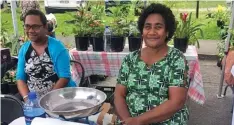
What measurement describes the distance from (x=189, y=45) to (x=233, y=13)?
63 cm

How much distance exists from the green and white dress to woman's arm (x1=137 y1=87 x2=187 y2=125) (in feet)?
0.11

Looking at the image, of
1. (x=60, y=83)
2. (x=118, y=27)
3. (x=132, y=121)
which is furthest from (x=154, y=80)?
(x=118, y=27)

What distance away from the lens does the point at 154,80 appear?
1.57 meters

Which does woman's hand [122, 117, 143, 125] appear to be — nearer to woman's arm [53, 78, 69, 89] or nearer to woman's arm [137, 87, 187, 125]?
woman's arm [137, 87, 187, 125]

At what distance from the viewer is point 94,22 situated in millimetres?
3170

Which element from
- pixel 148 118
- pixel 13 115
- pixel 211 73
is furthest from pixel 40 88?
pixel 211 73

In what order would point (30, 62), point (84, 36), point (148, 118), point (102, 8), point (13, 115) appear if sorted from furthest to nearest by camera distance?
point (102, 8) < point (84, 36) < point (30, 62) < point (13, 115) < point (148, 118)

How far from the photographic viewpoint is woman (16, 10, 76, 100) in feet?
6.68

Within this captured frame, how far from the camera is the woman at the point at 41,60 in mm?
2035

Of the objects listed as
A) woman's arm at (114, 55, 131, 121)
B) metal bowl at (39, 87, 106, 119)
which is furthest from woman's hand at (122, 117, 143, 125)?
metal bowl at (39, 87, 106, 119)

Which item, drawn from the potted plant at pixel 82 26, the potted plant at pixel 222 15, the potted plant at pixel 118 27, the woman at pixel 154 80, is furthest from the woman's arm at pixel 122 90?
the potted plant at pixel 222 15

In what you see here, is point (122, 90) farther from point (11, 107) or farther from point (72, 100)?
point (11, 107)

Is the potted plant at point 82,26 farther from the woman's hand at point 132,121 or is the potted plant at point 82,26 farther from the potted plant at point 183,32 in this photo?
the woman's hand at point 132,121

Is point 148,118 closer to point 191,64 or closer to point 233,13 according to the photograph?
point 191,64
